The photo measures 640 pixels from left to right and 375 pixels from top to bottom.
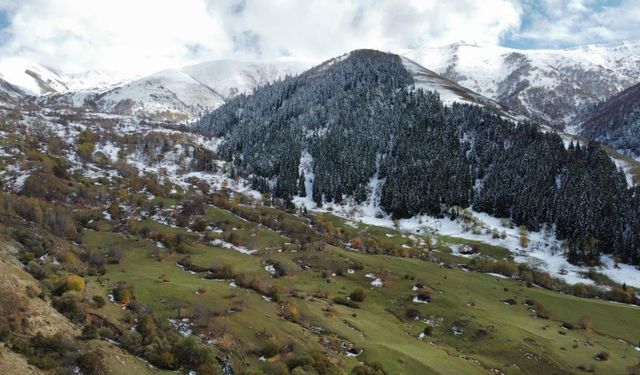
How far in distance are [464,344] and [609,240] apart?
139 m

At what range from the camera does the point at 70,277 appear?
54.2 metres

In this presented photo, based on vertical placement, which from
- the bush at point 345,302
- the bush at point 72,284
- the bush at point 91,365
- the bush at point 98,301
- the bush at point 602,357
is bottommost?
the bush at point 345,302

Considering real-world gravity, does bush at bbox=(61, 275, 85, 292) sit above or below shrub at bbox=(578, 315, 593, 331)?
above

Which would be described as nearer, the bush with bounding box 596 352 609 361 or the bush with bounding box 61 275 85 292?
the bush with bounding box 61 275 85 292

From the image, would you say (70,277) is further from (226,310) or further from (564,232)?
(564,232)

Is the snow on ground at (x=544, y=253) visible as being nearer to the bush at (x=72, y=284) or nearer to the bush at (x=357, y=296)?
the bush at (x=357, y=296)

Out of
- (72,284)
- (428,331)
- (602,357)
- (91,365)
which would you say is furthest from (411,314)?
(91,365)

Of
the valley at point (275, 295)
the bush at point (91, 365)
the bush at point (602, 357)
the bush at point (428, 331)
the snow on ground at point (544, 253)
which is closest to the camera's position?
the bush at point (91, 365)

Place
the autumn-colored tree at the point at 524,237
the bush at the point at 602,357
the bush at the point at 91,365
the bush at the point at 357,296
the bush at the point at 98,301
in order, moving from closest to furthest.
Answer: the bush at the point at 91,365
the bush at the point at 98,301
the bush at the point at 602,357
the bush at the point at 357,296
the autumn-colored tree at the point at 524,237

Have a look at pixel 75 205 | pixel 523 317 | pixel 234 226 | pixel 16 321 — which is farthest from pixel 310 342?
pixel 75 205

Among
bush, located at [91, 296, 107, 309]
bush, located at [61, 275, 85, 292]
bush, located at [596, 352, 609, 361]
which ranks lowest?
bush, located at [596, 352, 609, 361]

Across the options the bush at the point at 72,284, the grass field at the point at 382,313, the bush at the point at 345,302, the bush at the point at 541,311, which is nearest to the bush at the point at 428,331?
the grass field at the point at 382,313

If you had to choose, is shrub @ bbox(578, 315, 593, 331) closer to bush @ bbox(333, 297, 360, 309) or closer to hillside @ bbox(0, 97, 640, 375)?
hillside @ bbox(0, 97, 640, 375)

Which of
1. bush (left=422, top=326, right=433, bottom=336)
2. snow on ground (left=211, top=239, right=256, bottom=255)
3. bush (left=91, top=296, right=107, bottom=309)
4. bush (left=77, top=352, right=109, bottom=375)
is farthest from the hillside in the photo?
snow on ground (left=211, top=239, right=256, bottom=255)
